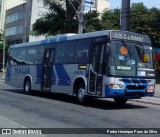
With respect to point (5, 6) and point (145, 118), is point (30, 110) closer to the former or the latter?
point (145, 118)

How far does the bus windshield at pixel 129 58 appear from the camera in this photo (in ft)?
50.0

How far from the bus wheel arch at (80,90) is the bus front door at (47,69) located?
266cm

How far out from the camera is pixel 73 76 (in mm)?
17562

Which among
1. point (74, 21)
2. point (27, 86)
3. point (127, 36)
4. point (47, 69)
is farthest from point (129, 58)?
point (74, 21)

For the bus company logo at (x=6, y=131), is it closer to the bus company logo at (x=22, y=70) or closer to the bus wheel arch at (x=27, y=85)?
the bus wheel arch at (x=27, y=85)

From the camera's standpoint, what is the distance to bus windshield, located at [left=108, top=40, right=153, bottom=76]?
50.0ft

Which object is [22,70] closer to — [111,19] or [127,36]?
[127,36]

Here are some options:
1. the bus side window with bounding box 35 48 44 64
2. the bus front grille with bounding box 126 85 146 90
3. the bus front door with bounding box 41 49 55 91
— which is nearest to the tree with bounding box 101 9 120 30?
the bus side window with bounding box 35 48 44 64

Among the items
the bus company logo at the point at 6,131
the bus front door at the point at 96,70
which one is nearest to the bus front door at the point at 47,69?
the bus front door at the point at 96,70

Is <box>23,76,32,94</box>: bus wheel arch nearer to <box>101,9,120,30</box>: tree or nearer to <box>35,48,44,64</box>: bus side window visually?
<box>35,48,44,64</box>: bus side window

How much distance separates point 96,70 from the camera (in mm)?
15828

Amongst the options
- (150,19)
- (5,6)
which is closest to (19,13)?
(5,6)

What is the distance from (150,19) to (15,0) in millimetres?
54154

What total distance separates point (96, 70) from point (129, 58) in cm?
144
